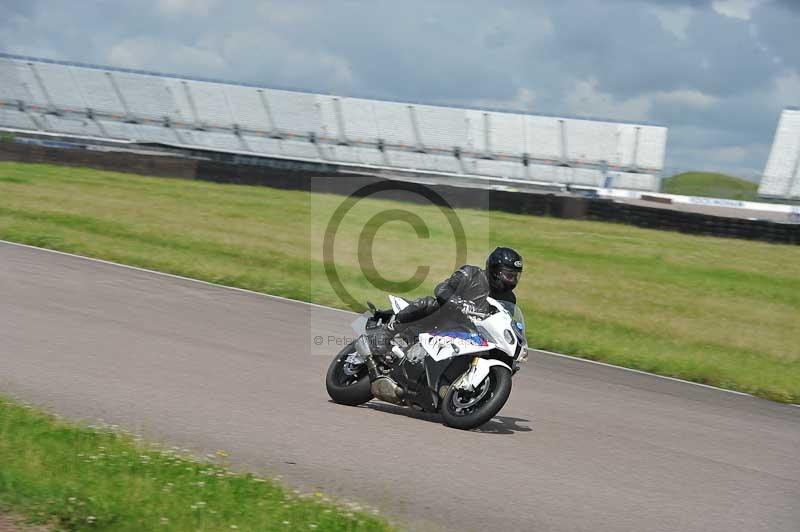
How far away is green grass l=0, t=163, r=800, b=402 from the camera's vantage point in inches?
583

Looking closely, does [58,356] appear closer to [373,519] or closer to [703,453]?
[373,519]

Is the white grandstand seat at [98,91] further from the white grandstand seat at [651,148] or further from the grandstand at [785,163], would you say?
the grandstand at [785,163]

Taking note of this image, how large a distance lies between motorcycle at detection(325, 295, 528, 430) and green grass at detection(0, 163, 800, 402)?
19.6 feet

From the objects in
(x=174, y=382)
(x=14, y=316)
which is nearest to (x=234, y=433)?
(x=174, y=382)

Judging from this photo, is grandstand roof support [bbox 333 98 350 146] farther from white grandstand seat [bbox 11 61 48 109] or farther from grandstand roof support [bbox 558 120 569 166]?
white grandstand seat [bbox 11 61 48 109]

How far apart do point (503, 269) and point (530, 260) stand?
12901 mm

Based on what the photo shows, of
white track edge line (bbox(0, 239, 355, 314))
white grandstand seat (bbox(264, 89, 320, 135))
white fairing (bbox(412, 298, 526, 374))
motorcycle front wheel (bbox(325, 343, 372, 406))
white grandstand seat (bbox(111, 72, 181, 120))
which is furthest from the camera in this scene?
white grandstand seat (bbox(111, 72, 181, 120))

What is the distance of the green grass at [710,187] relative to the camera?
29.7 m

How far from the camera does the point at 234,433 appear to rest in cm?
697

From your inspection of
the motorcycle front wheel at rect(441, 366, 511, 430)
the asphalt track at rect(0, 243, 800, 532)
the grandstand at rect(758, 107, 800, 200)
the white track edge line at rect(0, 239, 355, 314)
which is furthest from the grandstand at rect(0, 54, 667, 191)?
the motorcycle front wheel at rect(441, 366, 511, 430)

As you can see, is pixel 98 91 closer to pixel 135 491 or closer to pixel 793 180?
pixel 793 180

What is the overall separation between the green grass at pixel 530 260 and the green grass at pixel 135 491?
8.71 m

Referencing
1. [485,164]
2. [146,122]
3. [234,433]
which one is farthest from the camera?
[146,122]

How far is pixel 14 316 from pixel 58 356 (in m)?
2.39
